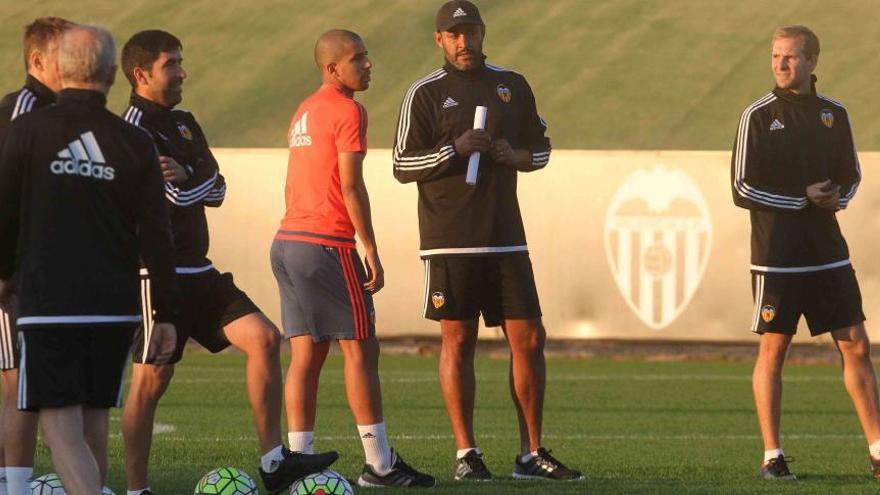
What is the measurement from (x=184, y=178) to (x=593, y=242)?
9.92 meters

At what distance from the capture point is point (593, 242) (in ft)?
56.9

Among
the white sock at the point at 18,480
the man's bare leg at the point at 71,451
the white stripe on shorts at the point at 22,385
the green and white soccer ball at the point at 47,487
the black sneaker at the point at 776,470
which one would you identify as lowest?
the black sneaker at the point at 776,470

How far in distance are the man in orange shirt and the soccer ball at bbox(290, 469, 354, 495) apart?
2.95 ft

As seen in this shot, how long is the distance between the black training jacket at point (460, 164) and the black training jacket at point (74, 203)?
2996 mm

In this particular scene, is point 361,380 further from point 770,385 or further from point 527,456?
point 770,385

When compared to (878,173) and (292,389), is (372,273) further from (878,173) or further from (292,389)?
(878,173)

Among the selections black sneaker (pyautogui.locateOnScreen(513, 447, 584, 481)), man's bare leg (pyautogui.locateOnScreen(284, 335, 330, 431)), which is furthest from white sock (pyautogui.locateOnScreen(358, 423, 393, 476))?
black sneaker (pyautogui.locateOnScreen(513, 447, 584, 481))

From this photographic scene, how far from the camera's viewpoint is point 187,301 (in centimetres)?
792

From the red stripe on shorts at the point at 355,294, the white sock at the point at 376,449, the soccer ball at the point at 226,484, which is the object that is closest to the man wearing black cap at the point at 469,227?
the white sock at the point at 376,449

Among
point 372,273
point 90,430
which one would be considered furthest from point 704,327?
point 90,430

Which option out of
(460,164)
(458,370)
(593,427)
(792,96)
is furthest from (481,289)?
(593,427)

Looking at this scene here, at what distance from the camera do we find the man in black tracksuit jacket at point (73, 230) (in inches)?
239

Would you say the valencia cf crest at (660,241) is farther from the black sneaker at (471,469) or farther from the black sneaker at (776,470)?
the black sneaker at (471,469)

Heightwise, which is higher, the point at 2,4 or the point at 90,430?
the point at 2,4
